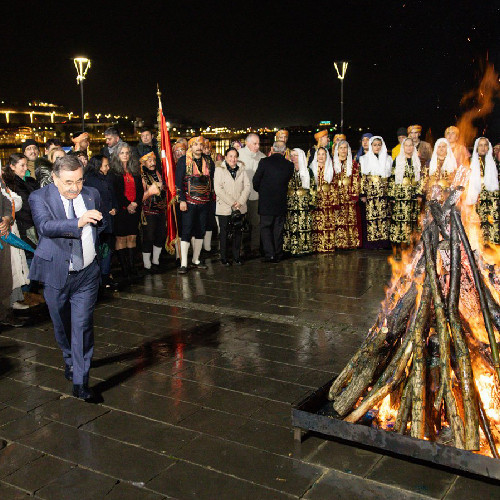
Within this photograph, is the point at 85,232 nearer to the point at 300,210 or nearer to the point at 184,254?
the point at 184,254

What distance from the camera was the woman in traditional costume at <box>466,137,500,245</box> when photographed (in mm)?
10859

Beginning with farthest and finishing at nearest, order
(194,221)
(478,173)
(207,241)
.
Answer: (207,241), (478,173), (194,221)

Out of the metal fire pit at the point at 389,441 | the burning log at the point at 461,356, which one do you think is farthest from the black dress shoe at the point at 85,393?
the burning log at the point at 461,356

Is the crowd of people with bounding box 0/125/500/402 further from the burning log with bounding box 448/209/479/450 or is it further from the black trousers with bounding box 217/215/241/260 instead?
the burning log with bounding box 448/209/479/450

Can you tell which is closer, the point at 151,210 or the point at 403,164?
the point at 151,210

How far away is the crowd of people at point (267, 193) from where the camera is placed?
9148 mm

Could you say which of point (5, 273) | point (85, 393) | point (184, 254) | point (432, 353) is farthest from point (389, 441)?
point (184, 254)

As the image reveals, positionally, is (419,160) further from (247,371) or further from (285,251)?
(247,371)

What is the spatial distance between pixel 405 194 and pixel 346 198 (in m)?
1.09

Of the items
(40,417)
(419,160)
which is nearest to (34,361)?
(40,417)

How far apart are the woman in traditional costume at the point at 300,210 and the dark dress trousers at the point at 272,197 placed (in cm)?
43

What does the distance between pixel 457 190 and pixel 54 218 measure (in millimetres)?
3108

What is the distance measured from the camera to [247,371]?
5.62m

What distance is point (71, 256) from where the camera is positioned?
4887 mm
